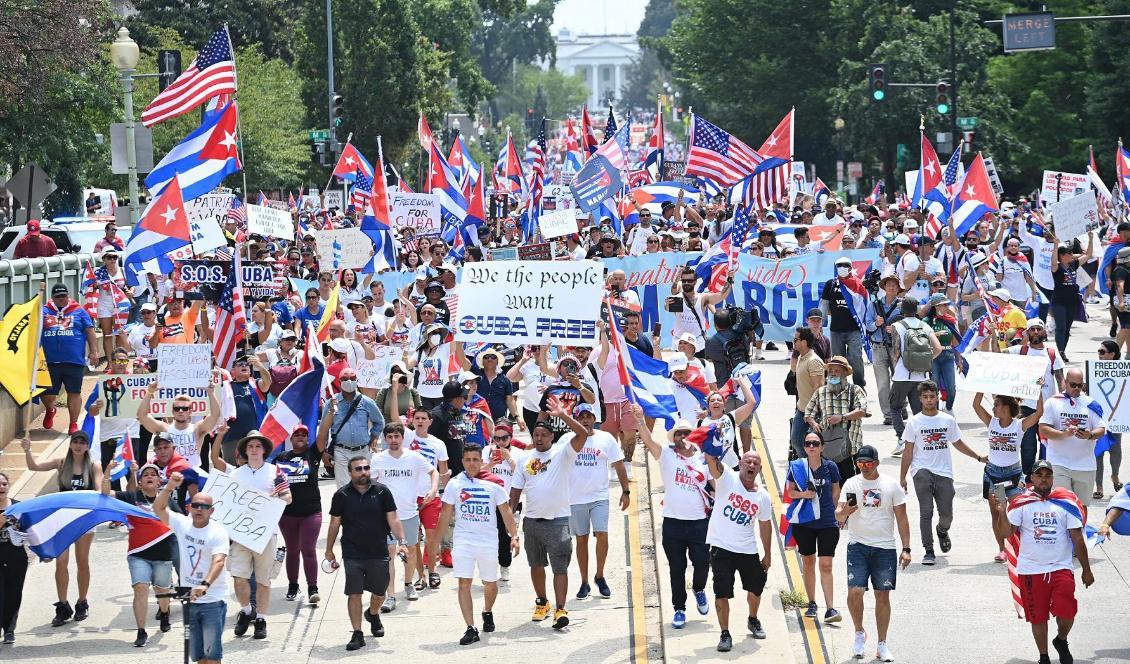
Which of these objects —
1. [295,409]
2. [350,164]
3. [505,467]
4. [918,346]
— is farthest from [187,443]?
[350,164]

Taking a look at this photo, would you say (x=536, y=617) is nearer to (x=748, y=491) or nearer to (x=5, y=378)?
(x=748, y=491)

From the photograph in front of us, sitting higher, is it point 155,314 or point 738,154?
point 738,154

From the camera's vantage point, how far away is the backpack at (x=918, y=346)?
1712cm

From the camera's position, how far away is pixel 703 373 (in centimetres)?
1542

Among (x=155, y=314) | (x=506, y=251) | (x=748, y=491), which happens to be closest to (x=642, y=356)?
(x=748, y=491)

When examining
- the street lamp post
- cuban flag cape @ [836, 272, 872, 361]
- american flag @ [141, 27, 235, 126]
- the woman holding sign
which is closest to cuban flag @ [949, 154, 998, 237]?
cuban flag cape @ [836, 272, 872, 361]

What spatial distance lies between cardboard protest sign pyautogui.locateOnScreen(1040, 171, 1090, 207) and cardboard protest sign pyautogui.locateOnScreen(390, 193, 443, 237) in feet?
35.4

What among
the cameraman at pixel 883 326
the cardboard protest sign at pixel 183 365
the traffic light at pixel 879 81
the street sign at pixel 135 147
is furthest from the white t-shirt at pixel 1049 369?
the traffic light at pixel 879 81

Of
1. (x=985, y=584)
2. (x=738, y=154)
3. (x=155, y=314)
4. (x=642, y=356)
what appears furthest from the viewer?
(x=738, y=154)

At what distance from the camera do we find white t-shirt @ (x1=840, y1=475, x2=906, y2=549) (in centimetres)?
1191

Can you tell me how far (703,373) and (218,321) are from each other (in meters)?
5.88

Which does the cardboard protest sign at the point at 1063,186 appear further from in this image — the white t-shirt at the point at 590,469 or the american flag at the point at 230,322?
the white t-shirt at the point at 590,469

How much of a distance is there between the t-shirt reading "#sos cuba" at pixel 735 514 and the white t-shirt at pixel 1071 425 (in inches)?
122

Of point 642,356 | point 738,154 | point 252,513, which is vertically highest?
point 738,154
